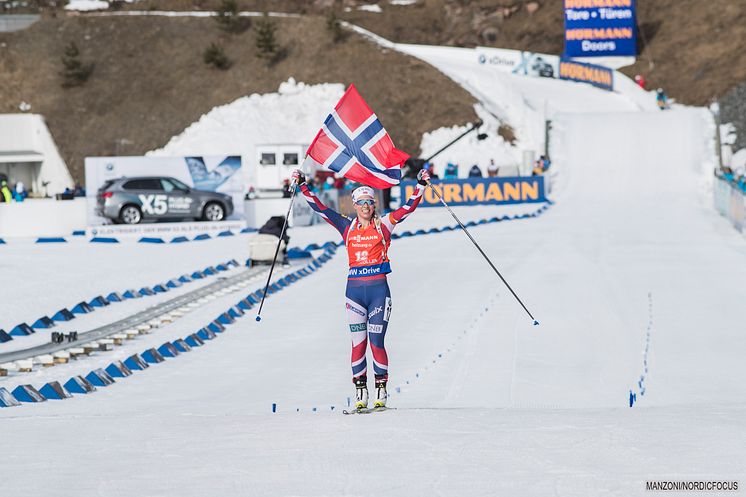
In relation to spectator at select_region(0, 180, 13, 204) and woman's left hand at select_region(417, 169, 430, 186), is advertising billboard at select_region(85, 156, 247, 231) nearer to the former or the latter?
spectator at select_region(0, 180, 13, 204)

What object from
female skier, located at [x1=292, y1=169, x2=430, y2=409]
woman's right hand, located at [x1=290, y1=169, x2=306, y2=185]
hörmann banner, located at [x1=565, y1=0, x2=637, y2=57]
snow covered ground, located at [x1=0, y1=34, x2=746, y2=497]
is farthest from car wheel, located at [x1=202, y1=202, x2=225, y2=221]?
hörmann banner, located at [x1=565, y1=0, x2=637, y2=57]

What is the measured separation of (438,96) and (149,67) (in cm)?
1763

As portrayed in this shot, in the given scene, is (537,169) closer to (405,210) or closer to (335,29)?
(335,29)

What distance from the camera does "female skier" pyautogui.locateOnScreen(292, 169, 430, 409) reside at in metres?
9.16

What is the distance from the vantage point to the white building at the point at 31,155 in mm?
58875

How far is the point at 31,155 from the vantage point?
5978cm

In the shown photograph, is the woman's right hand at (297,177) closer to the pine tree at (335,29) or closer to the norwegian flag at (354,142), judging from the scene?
the norwegian flag at (354,142)

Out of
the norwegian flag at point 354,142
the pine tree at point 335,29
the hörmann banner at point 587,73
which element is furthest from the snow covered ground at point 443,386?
the pine tree at point 335,29

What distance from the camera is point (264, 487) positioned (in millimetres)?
6285

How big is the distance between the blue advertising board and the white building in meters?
25.4

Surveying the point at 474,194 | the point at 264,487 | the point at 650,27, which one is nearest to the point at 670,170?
the point at 474,194

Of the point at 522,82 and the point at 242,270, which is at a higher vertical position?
the point at 522,82

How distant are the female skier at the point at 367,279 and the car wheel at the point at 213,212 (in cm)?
2344

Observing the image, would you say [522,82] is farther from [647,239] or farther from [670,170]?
[647,239]
